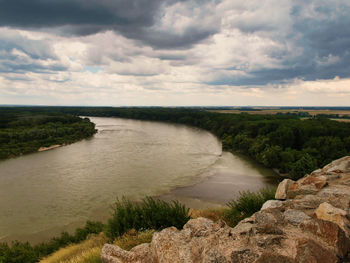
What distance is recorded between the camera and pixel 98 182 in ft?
80.7

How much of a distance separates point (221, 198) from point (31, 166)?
87.9 ft

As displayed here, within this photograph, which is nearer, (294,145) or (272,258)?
(272,258)

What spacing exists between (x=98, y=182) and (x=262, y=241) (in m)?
23.1

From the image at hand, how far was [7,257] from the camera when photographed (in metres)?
9.04

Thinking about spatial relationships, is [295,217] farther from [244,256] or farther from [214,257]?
[214,257]

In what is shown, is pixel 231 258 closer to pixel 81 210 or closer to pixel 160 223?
pixel 160 223

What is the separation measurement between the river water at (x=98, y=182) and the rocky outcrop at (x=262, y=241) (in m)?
13.5

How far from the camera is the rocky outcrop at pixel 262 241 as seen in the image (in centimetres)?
370

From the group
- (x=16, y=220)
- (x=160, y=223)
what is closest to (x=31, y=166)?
(x=16, y=220)

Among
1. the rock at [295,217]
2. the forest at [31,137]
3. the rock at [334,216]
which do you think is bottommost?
the forest at [31,137]

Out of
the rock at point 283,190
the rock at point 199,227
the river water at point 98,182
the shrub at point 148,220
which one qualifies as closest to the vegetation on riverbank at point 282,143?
the river water at point 98,182

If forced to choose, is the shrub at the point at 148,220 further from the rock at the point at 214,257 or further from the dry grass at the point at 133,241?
the rock at the point at 214,257

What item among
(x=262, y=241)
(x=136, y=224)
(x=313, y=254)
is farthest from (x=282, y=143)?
(x=313, y=254)

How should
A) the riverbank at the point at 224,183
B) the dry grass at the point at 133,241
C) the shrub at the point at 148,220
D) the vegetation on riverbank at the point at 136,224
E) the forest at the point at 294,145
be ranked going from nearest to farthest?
1. the dry grass at the point at 133,241
2. the vegetation on riverbank at the point at 136,224
3. the shrub at the point at 148,220
4. the riverbank at the point at 224,183
5. the forest at the point at 294,145
